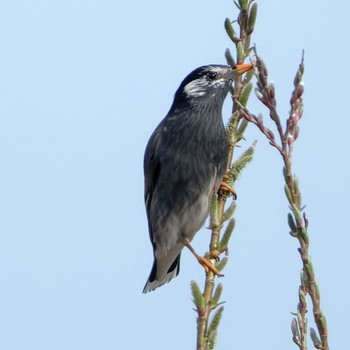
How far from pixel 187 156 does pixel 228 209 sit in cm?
312

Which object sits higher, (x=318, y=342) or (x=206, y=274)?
(x=206, y=274)

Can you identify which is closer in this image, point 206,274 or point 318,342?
point 318,342

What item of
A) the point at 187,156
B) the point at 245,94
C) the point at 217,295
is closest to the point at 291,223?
the point at 217,295

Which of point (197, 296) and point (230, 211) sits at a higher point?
point (230, 211)

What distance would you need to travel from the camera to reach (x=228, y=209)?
2.66 metres

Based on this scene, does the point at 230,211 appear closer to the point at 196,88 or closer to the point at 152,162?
the point at 196,88

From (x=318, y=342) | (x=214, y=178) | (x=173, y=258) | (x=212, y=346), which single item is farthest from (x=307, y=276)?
(x=173, y=258)

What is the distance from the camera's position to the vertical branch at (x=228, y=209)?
2.10 m

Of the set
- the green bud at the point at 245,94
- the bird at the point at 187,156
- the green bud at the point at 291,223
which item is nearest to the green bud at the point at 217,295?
the green bud at the point at 291,223

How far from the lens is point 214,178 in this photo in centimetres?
548

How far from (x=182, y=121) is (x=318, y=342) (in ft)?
14.1

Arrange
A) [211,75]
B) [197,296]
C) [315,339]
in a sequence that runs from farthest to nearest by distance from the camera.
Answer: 1. [211,75]
2. [197,296]
3. [315,339]

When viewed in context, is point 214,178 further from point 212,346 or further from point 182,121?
point 212,346

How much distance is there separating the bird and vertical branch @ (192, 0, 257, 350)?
85.4 inches
